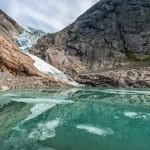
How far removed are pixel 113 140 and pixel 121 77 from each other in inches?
2839

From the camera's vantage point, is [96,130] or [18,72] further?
[18,72]

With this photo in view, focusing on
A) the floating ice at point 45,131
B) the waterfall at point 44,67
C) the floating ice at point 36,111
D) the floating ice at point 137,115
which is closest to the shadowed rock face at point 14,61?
the waterfall at point 44,67

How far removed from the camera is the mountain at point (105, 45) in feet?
326

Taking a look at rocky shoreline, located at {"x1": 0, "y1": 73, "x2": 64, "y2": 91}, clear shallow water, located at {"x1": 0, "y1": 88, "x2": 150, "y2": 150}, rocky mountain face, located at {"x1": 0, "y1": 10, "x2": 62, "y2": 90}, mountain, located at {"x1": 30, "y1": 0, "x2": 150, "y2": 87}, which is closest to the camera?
clear shallow water, located at {"x1": 0, "y1": 88, "x2": 150, "y2": 150}

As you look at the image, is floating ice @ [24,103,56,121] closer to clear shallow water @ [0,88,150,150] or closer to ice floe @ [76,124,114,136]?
clear shallow water @ [0,88,150,150]

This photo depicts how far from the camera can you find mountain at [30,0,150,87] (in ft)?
326

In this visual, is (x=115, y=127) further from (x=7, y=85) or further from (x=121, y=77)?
(x=121, y=77)

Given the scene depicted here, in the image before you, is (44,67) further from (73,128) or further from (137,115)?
(73,128)

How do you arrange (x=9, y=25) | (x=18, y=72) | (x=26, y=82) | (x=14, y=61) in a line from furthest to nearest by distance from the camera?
(x=9, y=25) < (x=14, y=61) < (x=18, y=72) < (x=26, y=82)

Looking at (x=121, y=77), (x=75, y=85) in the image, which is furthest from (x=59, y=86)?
(x=121, y=77)

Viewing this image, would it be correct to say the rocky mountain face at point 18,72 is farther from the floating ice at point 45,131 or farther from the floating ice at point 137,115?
the floating ice at point 45,131

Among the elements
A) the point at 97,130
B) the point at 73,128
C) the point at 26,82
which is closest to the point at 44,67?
the point at 26,82

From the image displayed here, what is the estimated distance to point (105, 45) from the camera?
120438mm

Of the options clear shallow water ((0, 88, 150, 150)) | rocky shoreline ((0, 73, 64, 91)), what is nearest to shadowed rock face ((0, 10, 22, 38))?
rocky shoreline ((0, 73, 64, 91))
